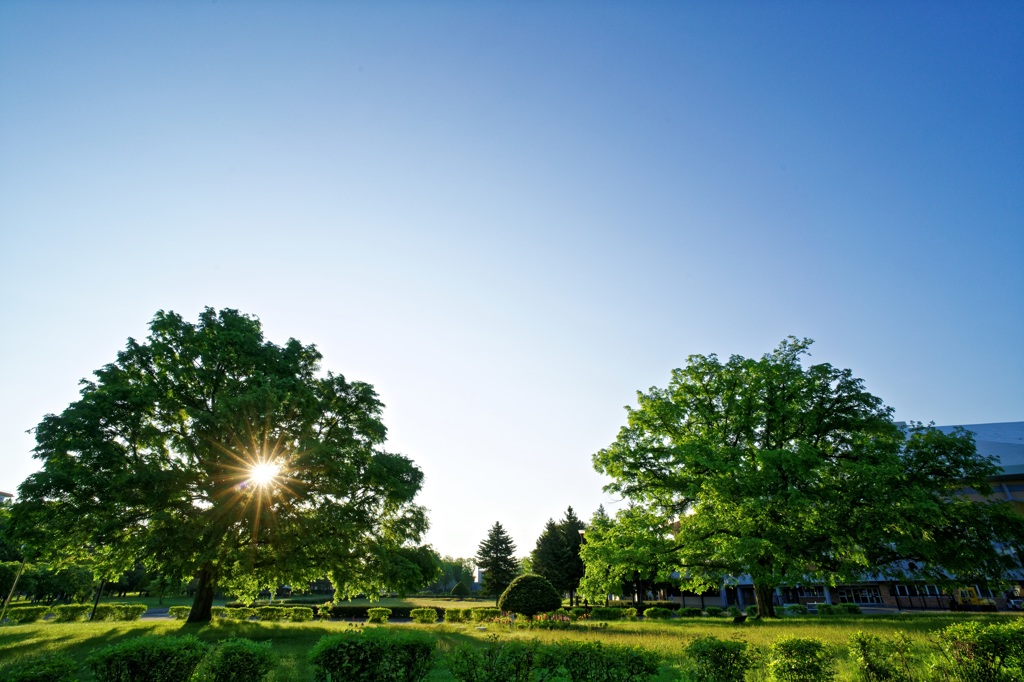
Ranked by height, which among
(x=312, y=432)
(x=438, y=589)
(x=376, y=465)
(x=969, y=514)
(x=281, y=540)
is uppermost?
(x=312, y=432)

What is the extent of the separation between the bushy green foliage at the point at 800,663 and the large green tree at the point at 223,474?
54.2ft

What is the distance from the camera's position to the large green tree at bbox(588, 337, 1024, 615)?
65.7ft

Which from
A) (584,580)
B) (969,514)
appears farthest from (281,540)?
(969,514)

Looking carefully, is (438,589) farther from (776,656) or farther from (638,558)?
(776,656)

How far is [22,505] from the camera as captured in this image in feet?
62.3

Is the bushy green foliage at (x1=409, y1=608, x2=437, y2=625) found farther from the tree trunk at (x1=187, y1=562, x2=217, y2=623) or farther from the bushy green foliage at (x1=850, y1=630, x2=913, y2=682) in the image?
the bushy green foliage at (x1=850, y1=630, x2=913, y2=682)

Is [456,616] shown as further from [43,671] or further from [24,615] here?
[43,671]

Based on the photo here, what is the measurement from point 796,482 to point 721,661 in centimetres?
1451

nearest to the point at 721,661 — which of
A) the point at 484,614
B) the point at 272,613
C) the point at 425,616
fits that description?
the point at 484,614

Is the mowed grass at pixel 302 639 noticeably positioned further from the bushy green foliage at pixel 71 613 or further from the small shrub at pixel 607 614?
the bushy green foliage at pixel 71 613

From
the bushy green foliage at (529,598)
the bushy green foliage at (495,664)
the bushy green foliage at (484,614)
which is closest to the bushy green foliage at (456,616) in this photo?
the bushy green foliage at (484,614)

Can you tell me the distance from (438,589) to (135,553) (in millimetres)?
116522

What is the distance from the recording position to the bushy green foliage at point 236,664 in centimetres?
845

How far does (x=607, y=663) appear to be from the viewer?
366 inches
